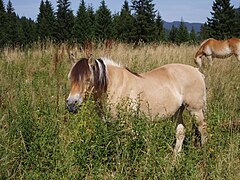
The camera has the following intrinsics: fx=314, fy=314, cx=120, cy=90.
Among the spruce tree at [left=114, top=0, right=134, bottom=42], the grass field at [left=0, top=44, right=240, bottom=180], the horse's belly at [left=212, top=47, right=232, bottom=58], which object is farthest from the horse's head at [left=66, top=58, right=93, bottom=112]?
the spruce tree at [left=114, top=0, right=134, bottom=42]

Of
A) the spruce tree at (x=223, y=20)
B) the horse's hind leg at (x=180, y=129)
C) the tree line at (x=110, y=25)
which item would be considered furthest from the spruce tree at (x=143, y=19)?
the horse's hind leg at (x=180, y=129)

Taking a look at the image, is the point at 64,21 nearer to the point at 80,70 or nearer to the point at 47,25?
the point at 47,25

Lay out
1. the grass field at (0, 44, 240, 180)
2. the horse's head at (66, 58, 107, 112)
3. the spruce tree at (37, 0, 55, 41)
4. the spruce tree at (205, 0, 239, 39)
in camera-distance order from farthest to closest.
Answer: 1. the spruce tree at (37, 0, 55, 41)
2. the spruce tree at (205, 0, 239, 39)
3. the horse's head at (66, 58, 107, 112)
4. the grass field at (0, 44, 240, 180)

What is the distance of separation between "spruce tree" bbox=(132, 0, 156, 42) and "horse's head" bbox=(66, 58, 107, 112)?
108 ft

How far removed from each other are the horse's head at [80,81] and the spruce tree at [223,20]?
33548 mm

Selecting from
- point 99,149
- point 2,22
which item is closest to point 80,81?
point 99,149

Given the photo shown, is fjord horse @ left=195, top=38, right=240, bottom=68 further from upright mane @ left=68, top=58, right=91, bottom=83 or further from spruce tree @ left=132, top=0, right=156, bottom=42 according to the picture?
spruce tree @ left=132, top=0, right=156, bottom=42

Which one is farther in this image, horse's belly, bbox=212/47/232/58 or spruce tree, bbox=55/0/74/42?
spruce tree, bbox=55/0/74/42

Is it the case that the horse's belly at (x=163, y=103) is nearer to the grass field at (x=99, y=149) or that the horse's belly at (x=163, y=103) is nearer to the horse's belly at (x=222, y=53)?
the grass field at (x=99, y=149)

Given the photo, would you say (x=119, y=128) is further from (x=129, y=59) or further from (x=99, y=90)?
(x=129, y=59)

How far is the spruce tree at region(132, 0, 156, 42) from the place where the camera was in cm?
3647

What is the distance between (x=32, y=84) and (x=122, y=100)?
6.45ft

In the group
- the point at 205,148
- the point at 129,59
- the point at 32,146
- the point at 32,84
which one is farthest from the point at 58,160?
the point at 129,59

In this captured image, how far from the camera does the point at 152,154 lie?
295cm
